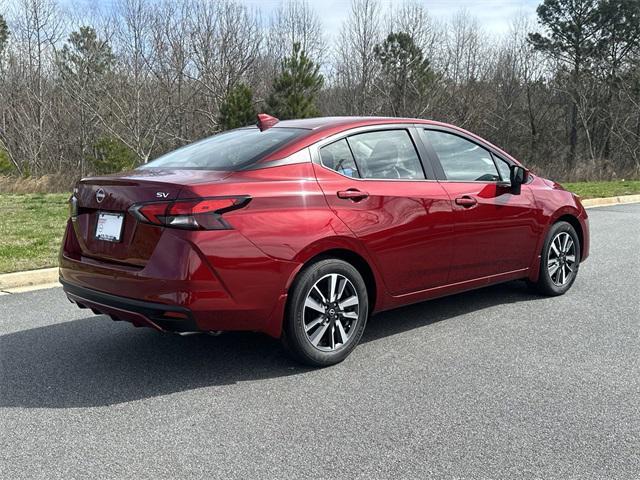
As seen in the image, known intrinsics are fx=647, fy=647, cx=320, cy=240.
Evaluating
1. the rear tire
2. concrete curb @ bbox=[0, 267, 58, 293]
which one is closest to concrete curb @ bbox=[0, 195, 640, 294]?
concrete curb @ bbox=[0, 267, 58, 293]

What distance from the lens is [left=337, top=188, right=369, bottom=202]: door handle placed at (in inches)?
163

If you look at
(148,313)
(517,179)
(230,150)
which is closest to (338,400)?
(148,313)

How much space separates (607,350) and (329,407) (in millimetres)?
2148

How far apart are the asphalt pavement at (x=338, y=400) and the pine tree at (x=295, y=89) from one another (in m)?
24.0

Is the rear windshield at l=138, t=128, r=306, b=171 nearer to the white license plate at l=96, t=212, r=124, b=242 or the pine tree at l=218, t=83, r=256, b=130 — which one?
the white license plate at l=96, t=212, r=124, b=242

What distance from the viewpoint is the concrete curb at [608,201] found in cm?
1608

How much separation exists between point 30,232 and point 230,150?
20.1 feet

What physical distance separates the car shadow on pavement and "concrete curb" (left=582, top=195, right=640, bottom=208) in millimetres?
12055

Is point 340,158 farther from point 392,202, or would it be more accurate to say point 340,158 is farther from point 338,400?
point 338,400

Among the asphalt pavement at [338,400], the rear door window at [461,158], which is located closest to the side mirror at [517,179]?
the rear door window at [461,158]

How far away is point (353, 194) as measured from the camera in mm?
4199

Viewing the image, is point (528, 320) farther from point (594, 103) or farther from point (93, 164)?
point (594, 103)

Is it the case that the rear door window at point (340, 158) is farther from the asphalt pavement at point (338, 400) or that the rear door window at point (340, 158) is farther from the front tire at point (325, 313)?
the asphalt pavement at point (338, 400)

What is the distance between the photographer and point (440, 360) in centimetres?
425
